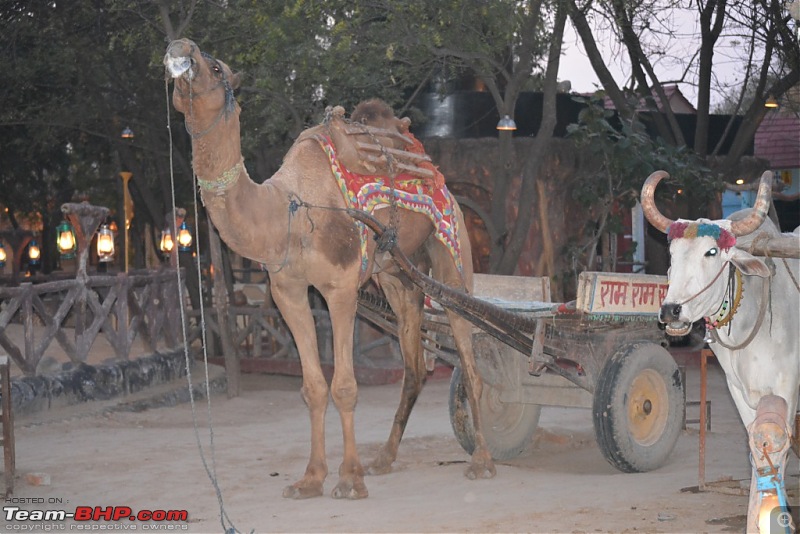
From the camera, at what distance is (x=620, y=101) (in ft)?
60.4

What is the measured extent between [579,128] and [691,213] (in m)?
2.93

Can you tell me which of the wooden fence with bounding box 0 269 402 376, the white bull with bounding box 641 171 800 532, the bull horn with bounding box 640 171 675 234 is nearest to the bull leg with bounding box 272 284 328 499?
the wooden fence with bounding box 0 269 402 376

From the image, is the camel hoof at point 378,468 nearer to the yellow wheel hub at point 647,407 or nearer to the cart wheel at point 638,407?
the cart wheel at point 638,407

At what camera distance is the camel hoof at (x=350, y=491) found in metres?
7.86

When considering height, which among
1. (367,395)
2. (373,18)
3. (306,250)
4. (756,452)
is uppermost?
(373,18)

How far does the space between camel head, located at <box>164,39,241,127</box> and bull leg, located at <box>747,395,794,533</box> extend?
12.7 feet

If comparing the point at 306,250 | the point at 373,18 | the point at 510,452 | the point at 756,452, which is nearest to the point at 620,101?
the point at 373,18

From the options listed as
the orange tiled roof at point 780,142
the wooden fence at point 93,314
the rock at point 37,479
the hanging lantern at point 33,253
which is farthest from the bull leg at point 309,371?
the orange tiled roof at point 780,142

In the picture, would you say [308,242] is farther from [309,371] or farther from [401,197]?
[401,197]

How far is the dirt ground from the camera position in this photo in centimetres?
703

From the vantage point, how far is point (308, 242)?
7.89 meters

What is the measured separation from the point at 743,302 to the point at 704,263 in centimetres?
38

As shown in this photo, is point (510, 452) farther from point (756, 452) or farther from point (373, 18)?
point (373, 18)

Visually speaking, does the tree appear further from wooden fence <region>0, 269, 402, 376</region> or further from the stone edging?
the stone edging
